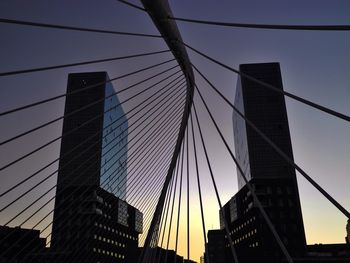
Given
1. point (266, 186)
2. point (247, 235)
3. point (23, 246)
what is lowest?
point (23, 246)

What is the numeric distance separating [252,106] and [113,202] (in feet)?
164

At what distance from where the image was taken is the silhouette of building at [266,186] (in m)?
87.8

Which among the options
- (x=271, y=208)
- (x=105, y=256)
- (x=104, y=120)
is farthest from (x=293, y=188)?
(x=104, y=120)

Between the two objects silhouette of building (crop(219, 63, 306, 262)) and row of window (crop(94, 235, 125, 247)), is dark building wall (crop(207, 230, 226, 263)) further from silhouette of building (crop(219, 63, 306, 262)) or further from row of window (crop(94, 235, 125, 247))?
row of window (crop(94, 235, 125, 247))

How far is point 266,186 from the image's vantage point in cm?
9656

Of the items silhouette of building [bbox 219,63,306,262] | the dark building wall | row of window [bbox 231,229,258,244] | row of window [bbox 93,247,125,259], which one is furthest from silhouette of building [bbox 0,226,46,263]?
the dark building wall

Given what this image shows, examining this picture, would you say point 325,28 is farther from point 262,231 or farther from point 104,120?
point 104,120

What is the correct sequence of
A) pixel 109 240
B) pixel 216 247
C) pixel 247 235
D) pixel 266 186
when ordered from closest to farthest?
1. pixel 109 240
2. pixel 266 186
3. pixel 247 235
4. pixel 216 247

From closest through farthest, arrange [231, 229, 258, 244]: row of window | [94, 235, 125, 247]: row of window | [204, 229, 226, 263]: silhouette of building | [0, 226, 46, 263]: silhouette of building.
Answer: [0, 226, 46, 263]: silhouette of building → [94, 235, 125, 247]: row of window → [231, 229, 258, 244]: row of window → [204, 229, 226, 263]: silhouette of building

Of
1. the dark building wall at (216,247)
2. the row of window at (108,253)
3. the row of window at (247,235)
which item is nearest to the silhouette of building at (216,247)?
the dark building wall at (216,247)

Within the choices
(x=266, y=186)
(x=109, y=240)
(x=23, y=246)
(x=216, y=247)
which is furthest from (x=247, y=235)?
(x=216, y=247)

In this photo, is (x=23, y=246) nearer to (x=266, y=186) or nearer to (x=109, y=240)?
(x=109, y=240)

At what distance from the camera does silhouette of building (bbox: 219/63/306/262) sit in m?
87.8

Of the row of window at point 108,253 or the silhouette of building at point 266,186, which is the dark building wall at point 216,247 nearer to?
the silhouette of building at point 266,186
